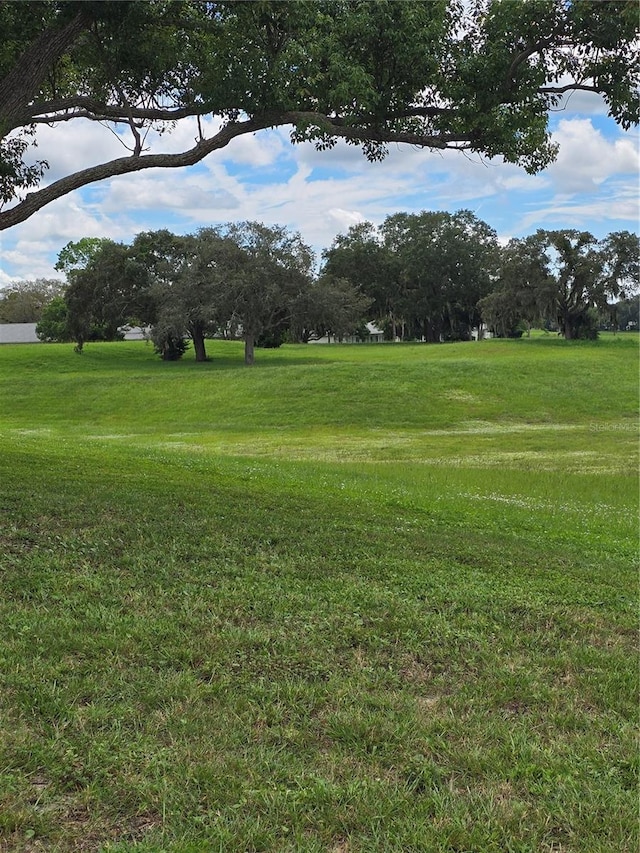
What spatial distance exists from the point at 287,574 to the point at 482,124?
221 inches

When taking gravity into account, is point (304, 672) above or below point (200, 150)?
below

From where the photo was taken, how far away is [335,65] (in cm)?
752

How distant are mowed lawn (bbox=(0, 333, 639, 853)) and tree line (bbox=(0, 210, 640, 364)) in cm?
3300

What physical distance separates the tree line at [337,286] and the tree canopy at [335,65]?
33.0 meters

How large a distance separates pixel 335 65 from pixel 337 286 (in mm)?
40127

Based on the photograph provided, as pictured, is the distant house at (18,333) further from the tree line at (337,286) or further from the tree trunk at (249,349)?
the tree trunk at (249,349)

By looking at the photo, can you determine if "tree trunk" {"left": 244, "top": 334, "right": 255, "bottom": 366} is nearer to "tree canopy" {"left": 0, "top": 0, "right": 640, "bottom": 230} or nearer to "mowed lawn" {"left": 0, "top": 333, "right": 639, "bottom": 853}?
"mowed lawn" {"left": 0, "top": 333, "right": 639, "bottom": 853}

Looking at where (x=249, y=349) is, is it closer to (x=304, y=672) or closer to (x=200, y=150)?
(x=200, y=150)

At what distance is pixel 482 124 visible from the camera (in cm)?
804

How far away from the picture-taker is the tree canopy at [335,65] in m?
7.55

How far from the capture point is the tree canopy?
24.8 feet

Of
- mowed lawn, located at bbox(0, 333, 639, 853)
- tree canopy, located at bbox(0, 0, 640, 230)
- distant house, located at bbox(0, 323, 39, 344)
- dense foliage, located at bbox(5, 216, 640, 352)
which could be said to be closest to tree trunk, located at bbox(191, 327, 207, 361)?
dense foliage, located at bbox(5, 216, 640, 352)

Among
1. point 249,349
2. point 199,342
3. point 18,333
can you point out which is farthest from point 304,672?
point 18,333

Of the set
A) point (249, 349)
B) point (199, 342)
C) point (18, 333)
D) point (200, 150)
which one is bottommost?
point (249, 349)
